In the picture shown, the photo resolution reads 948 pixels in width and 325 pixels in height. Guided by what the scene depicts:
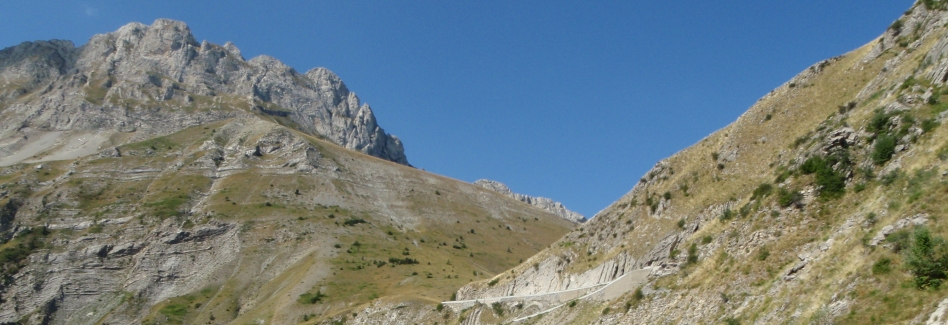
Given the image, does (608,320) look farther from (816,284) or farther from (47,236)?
(47,236)

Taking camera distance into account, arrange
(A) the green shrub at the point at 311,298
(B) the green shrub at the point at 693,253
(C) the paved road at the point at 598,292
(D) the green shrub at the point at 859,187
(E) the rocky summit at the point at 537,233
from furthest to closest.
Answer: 1. (A) the green shrub at the point at 311,298
2. (C) the paved road at the point at 598,292
3. (B) the green shrub at the point at 693,253
4. (D) the green shrub at the point at 859,187
5. (E) the rocky summit at the point at 537,233

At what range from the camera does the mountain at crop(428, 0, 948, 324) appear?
21.9 metres

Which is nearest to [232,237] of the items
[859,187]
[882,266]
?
[859,187]

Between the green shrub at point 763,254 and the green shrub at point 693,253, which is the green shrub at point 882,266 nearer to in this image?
the green shrub at point 763,254

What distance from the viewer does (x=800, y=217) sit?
31000mm

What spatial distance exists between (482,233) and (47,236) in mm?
97289

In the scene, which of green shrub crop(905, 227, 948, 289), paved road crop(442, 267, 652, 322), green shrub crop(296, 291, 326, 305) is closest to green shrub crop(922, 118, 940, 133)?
green shrub crop(905, 227, 948, 289)

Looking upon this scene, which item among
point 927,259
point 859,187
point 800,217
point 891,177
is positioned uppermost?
point 859,187

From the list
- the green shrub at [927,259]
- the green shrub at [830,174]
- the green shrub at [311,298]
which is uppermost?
the green shrub at [830,174]

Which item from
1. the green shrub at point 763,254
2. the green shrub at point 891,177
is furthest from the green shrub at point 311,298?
the green shrub at point 891,177

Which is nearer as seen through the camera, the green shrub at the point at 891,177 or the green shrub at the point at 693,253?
the green shrub at the point at 891,177

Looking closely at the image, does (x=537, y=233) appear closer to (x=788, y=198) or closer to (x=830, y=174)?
(x=788, y=198)

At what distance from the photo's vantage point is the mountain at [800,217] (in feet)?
71.9

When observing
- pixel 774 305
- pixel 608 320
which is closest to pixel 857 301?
pixel 774 305
